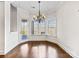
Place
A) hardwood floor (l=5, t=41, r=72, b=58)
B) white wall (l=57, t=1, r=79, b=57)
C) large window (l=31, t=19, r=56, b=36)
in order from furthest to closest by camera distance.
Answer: large window (l=31, t=19, r=56, b=36) < hardwood floor (l=5, t=41, r=72, b=58) < white wall (l=57, t=1, r=79, b=57)

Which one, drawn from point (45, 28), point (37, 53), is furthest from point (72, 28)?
point (45, 28)

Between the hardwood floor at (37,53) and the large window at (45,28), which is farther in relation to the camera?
the large window at (45,28)

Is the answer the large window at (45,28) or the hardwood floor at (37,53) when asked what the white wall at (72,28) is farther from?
the large window at (45,28)

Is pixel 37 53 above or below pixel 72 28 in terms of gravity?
below

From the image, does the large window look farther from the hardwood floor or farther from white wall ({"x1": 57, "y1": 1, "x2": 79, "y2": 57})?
white wall ({"x1": 57, "y1": 1, "x2": 79, "y2": 57})

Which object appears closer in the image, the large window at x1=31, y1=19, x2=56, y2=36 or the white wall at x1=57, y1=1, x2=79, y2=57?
the white wall at x1=57, y1=1, x2=79, y2=57

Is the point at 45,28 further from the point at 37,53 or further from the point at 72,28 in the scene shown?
the point at 72,28

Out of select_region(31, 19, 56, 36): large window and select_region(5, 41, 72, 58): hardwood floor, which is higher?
select_region(31, 19, 56, 36): large window

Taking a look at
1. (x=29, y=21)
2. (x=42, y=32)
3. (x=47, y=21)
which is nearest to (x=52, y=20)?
(x=47, y=21)

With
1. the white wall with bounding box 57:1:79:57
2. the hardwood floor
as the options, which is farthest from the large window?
the white wall with bounding box 57:1:79:57

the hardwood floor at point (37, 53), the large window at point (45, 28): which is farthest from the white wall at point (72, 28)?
the large window at point (45, 28)

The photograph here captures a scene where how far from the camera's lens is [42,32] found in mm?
9836

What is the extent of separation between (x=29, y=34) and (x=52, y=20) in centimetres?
266

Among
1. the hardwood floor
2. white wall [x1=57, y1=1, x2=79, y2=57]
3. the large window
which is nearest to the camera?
white wall [x1=57, y1=1, x2=79, y2=57]
